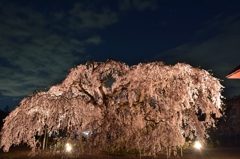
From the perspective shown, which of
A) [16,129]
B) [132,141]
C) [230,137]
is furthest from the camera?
[230,137]

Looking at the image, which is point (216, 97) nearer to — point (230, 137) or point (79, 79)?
point (79, 79)

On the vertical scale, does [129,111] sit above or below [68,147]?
above

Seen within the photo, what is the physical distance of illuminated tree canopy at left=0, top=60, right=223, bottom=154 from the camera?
8.55 metres

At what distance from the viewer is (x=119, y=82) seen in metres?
10.4

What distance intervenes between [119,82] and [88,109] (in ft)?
6.68

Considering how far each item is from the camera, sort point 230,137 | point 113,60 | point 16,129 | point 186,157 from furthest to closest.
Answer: point 230,137
point 186,157
point 113,60
point 16,129

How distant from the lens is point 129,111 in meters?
10.2

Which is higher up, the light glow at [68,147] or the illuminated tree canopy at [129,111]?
the illuminated tree canopy at [129,111]

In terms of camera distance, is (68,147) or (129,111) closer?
(68,147)

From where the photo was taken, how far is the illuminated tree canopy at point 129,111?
337 inches

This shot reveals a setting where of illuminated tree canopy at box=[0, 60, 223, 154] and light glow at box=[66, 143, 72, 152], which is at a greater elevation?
illuminated tree canopy at box=[0, 60, 223, 154]

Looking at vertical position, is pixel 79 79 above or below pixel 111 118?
above

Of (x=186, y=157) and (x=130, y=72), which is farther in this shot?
(x=186, y=157)

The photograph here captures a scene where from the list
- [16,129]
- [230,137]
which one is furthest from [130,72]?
[230,137]
